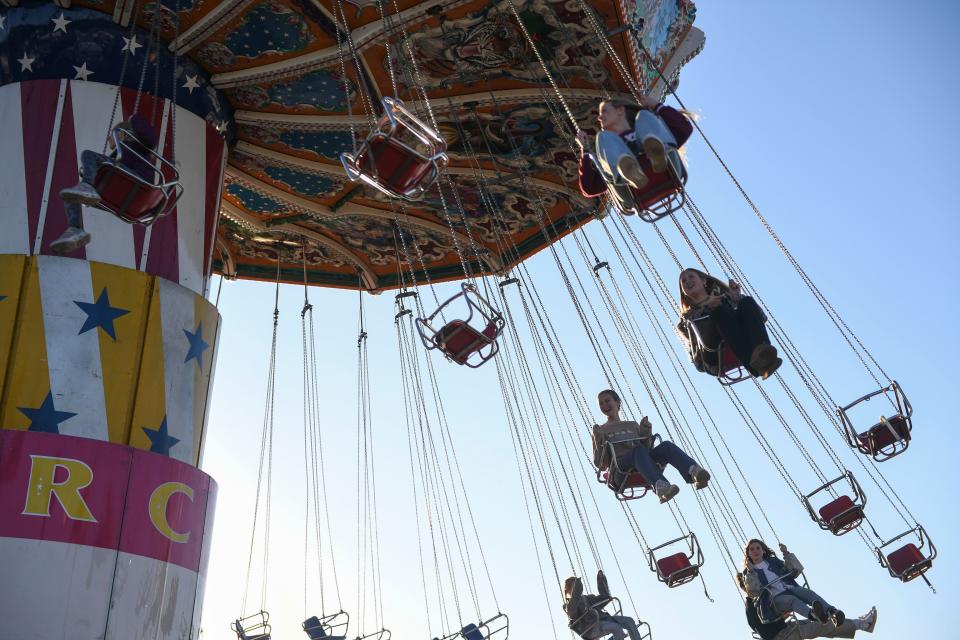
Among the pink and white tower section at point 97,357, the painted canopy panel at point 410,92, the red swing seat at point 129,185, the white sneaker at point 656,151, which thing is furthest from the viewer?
the painted canopy panel at point 410,92

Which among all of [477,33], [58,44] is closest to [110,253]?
[58,44]

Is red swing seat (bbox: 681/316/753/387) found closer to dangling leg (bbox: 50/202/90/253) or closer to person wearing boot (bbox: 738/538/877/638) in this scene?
person wearing boot (bbox: 738/538/877/638)

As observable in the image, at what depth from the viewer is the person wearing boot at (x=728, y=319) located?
28.0 ft

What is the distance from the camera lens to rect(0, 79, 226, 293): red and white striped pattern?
9469 millimetres

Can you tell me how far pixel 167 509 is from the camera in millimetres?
8969

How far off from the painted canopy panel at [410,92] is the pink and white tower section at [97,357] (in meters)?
0.43

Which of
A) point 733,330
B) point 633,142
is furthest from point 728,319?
point 633,142

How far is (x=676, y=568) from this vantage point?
9742 mm

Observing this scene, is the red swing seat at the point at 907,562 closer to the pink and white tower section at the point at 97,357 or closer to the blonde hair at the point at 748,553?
the blonde hair at the point at 748,553

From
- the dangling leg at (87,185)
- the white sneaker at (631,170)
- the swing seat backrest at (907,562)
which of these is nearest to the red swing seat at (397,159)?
the white sneaker at (631,170)

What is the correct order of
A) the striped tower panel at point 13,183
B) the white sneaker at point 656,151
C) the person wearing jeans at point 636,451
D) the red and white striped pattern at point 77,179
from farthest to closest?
the red and white striped pattern at point 77,179 → the striped tower panel at point 13,183 → the person wearing jeans at point 636,451 → the white sneaker at point 656,151

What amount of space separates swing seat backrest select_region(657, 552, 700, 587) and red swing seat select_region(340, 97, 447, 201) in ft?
14.4

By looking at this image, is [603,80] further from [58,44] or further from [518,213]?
[58,44]

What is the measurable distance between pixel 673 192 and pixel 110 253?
5.25 metres
